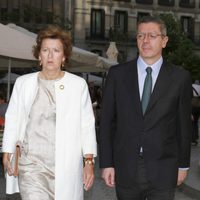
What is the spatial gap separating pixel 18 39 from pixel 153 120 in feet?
21.4

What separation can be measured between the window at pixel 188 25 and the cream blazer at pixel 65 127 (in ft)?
173

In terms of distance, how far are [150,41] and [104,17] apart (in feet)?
→ 159

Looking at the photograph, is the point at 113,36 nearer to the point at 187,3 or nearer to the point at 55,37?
the point at 187,3

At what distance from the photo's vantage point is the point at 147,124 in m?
3.84

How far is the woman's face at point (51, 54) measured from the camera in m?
4.04

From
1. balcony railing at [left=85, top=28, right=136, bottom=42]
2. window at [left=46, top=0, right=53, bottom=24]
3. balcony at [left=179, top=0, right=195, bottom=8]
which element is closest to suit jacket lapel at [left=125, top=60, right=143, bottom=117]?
window at [left=46, top=0, right=53, bottom=24]

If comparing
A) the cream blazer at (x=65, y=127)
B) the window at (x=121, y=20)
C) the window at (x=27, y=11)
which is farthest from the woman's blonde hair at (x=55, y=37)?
the window at (x=121, y=20)

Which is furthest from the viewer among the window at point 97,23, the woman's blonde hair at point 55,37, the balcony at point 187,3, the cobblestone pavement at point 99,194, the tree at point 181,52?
the balcony at point 187,3

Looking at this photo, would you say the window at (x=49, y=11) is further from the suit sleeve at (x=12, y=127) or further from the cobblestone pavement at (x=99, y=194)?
the suit sleeve at (x=12, y=127)

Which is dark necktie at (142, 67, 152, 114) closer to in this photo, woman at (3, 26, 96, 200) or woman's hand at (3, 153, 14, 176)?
woman at (3, 26, 96, 200)

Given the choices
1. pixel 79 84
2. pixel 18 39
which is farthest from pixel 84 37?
pixel 79 84

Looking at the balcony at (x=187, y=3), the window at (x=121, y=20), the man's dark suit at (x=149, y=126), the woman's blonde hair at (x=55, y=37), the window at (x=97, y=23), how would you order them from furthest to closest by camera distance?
the balcony at (x=187, y=3), the window at (x=121, y=20), the window at (x=97, y=23), the woman's blonde hair at (x=55, y=37), the man's dark suit at (x=149, y=126)

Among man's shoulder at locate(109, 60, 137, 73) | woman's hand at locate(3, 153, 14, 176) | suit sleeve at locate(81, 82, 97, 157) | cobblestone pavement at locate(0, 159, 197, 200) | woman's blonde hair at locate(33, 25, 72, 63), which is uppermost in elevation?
woman's blonde hair at locate(33, 25, 72, 63)

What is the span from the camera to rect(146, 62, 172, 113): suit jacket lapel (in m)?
3.87
